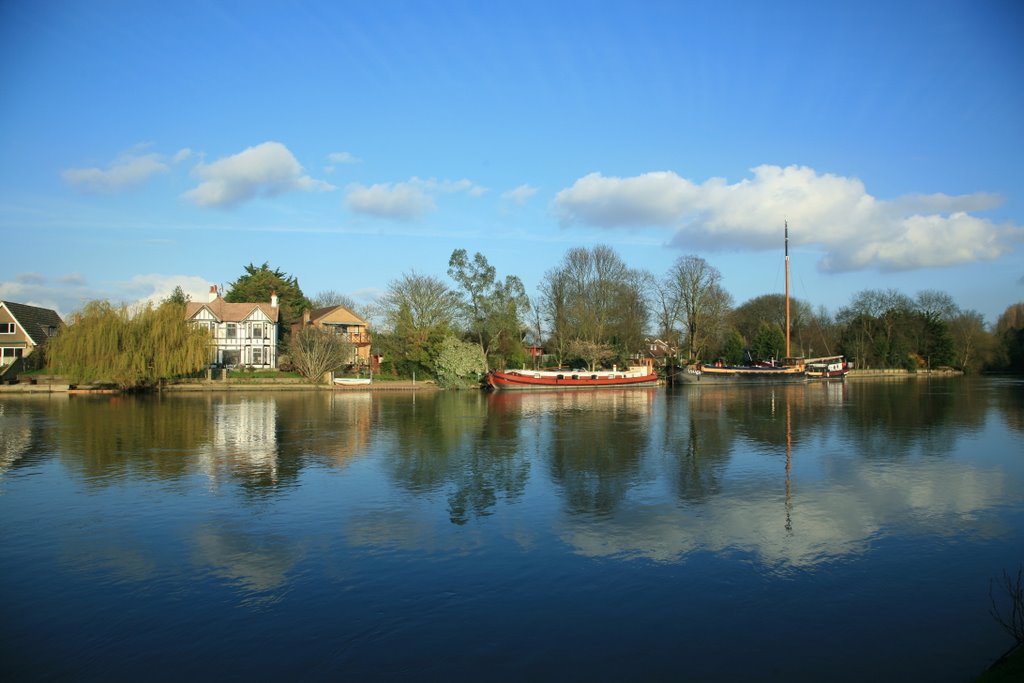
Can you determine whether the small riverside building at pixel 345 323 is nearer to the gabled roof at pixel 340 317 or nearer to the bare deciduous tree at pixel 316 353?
the gabled roof at pixel 340 317

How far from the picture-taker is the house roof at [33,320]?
57000mm

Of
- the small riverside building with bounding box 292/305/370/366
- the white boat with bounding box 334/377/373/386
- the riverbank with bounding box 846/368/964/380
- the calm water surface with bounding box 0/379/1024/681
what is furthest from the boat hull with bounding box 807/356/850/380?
the calm water surface with bounding box 0/379/1024/681

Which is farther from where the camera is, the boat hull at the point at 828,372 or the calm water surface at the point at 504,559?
the boat hull at the point at 828,372

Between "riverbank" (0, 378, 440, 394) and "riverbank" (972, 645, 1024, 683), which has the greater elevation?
"riverbank" (0, 378, 440, 394)

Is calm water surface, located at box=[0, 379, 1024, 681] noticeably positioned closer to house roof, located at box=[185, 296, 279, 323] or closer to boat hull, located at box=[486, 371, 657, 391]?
boat hull, located at box=[486, 371, 657, 391]

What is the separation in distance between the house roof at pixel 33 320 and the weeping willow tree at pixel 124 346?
512 inches

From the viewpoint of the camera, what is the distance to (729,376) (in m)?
64.7

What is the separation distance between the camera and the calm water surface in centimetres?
757

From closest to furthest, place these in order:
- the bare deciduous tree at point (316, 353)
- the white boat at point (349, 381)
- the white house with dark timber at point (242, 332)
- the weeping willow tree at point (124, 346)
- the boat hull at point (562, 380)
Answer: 1. the weeping willow tree at point (124, 346)
2. the boat hull at point (562, 380)
3. the bare deciduous tree at point (316, 353)
4. the white boat at point (349, 381)
5. the white house with dark timber at point (242, 332)

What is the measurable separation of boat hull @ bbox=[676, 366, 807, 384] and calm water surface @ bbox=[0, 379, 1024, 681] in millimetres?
41581

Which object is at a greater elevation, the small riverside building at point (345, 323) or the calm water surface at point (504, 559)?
the small riverside building at point (345, 323)

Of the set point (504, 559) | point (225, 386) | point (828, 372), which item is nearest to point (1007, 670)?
point (504, 559)

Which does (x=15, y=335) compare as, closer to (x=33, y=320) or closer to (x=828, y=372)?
(x=33, y=320)

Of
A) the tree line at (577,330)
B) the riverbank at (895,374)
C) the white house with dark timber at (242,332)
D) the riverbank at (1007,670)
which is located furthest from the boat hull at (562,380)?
the riverbank at (1007,670)
